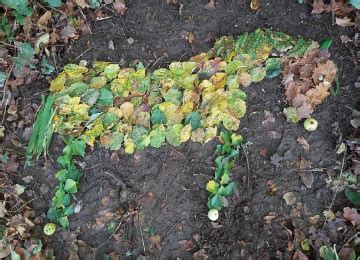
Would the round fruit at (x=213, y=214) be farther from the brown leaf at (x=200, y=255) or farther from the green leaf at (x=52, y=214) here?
the green leaf at (x=52, y=214)

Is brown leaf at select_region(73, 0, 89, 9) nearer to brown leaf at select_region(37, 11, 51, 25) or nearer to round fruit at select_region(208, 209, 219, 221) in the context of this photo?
brown leaf at select_region(37, 11, 51, 25)

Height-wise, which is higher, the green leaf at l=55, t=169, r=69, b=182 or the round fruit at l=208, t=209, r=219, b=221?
the green leaf at l=55, t=169, r=69, b=182

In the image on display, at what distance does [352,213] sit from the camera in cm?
231

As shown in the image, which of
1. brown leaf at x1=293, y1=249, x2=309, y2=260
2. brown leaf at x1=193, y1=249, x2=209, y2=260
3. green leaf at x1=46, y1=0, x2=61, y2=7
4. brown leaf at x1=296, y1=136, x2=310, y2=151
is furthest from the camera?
green leaf at x1=46, y1=0, x2=61, y2=7

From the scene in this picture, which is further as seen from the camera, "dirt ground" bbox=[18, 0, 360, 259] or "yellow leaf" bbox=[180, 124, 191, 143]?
"yellow leaf" bbox=[180, 124, 191, 143]

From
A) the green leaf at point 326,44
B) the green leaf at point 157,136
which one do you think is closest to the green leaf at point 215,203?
the green leaf at point 157,136

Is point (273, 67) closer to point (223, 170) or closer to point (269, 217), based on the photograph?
point (223, 170)

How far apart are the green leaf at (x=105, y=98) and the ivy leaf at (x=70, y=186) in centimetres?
49

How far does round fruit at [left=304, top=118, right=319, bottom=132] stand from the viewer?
247 centimetres

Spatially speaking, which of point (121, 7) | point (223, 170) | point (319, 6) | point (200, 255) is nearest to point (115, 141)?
point (223, 170)

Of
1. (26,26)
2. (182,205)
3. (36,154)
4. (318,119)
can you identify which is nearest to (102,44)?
(26,26)

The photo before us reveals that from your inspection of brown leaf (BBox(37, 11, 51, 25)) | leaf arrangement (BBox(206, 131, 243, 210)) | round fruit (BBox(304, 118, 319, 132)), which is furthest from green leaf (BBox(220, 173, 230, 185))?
brown leaf (BBox(37, 11, 51, 25))

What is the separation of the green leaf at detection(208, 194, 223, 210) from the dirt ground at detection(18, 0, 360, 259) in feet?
0.19

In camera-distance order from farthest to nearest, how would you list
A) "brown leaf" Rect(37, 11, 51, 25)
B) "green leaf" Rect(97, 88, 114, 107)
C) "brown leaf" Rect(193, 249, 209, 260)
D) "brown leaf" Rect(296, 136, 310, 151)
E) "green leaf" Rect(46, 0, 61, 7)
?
1. "brown leaf" Rect(37, 11, 51, 25)
2. "green leaf" Rect(46, 0, 61, 7)
3. "green leaf" Rect(97, 88, 114, 107)
4. "brown leaf" Rect(296, 136, 310, 151)
5. "brown leaf" Rect(193, 249, 209, 260)
